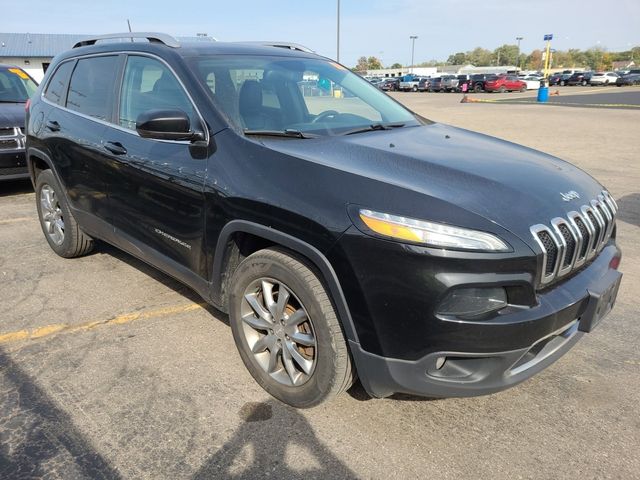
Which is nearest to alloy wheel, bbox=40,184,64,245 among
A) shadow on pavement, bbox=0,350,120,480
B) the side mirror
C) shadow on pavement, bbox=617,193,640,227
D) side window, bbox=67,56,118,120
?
side window, bbox=67,56,118,120

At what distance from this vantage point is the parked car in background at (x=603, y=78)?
2051 inches

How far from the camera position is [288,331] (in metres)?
2.60

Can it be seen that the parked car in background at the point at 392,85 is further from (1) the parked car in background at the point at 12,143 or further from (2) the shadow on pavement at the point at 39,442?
(2) the shadow on pavement at the point at 39,442

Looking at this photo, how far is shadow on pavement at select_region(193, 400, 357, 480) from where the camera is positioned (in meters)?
2.26

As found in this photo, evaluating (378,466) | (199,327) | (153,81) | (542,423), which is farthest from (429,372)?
(153,81)

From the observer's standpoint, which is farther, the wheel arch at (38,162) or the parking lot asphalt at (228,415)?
the wheel arch at (38,162)

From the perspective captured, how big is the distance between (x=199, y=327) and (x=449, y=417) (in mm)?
1781

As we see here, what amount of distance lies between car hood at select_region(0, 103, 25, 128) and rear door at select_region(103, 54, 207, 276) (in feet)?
14.6

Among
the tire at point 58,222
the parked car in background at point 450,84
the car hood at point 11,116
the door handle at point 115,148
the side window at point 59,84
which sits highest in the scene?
the side window at point 59,84

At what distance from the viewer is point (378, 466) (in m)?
2.31

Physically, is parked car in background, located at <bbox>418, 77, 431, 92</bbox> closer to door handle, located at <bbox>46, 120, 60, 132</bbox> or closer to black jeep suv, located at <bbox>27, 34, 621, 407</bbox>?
door handle, located at <bbox>46, 120, 60, 132</bbox>

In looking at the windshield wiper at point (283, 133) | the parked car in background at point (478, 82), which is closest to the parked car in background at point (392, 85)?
the parked car in background at point (478, 82)

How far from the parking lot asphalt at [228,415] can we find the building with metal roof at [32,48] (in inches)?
2124

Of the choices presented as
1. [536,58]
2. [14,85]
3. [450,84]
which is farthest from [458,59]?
[14,85]
